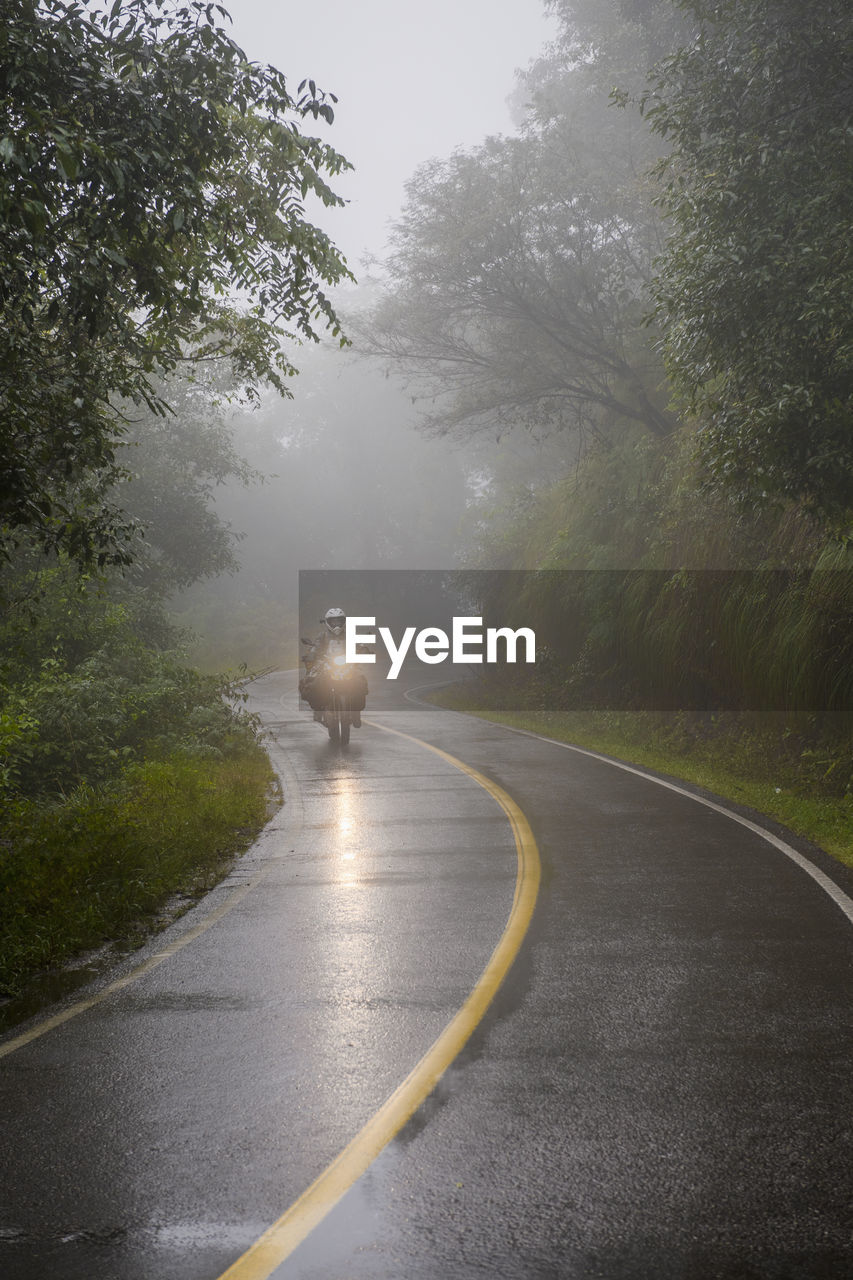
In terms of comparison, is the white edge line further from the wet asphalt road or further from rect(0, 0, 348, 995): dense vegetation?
rect(0, 0, 348, 995): dense vegetation

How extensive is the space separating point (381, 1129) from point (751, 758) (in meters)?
14.5

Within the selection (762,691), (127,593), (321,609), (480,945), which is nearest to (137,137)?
(480,945)

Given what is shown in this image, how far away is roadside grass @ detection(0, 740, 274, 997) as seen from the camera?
311 inches

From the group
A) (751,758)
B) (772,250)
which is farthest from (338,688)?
(772,250)

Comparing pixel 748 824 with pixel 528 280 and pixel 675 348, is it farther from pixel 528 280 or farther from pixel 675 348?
pixel 528 280

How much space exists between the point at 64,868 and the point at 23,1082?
12.5 feet

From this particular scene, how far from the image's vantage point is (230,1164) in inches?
174

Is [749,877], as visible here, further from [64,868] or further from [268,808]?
[268,808]

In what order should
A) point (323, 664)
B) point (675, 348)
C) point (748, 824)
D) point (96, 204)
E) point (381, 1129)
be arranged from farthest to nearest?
point (323, 664), point (675, 348), point (748, 824), point (96, 204), point (381, 1129)

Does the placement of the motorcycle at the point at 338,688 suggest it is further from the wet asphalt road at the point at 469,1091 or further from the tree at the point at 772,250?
the wet asphalt road at the point at 469,1091

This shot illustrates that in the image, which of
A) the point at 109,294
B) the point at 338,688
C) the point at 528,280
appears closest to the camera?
the point at 109,294

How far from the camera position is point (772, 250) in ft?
42.6

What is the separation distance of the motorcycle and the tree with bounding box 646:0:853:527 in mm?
8742

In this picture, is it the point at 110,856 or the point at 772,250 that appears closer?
the point at 110,856
